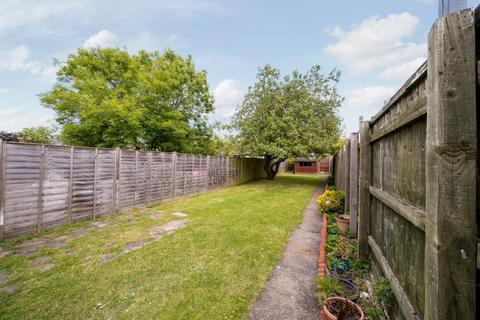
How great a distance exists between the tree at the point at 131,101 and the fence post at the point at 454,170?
41.9ft

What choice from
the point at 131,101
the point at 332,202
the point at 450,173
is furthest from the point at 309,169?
the point at 450,173

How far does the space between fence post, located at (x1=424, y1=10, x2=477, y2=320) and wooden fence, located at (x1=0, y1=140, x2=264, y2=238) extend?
20.5 feet

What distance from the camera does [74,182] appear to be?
538 centimetres

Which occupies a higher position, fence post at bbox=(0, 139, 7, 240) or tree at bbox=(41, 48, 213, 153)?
tree at bbox=(41, 48, 213, 153)

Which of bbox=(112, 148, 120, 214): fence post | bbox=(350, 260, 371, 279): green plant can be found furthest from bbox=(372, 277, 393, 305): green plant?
bbox=(112, 148, 120, 214): fence post

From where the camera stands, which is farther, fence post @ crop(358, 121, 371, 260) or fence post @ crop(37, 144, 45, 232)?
fence post @ crop(37, 144, 45, 232)

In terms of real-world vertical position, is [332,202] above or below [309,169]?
below

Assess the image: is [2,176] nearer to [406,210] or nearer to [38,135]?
[406,210]

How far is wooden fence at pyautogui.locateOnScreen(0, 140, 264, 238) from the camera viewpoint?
4285mm

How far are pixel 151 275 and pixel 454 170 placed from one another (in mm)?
3516

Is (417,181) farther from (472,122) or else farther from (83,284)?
(83,284)

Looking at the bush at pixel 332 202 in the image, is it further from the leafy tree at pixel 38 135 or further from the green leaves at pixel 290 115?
the leafy tree at pixel 38 135

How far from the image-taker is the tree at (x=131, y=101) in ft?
39.9

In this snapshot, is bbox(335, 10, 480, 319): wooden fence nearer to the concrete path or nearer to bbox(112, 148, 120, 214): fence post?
the concrete path
